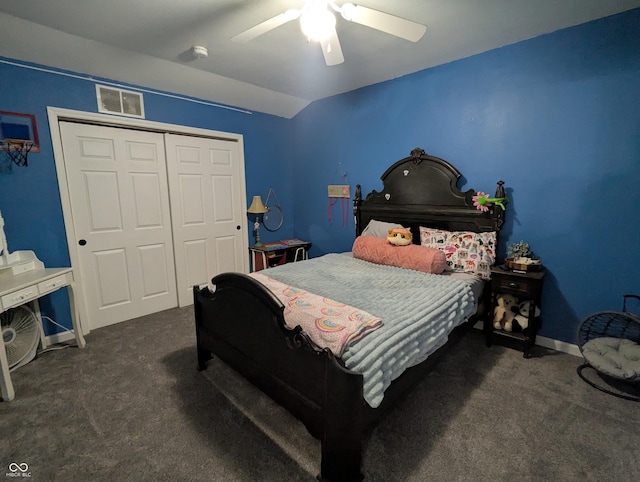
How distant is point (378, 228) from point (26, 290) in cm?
296

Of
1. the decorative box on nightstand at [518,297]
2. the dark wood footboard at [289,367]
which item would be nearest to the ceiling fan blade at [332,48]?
the dark wood footboard at [289,367]

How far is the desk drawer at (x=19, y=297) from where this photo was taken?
193 centimetres

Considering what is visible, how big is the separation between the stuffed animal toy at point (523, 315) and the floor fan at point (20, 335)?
3.94 metres

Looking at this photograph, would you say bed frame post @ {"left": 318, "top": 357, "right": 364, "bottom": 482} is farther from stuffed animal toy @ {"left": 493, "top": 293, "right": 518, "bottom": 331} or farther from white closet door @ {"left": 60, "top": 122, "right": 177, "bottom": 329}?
white closet door @ {"left": 60, "top": 122, "right": 177, "bottom": 329}

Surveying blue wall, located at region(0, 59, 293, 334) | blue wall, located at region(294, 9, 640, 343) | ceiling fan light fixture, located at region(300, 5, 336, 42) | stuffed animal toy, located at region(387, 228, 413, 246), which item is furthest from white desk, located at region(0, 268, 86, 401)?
blue wall, located at region(294, 9, 640, 343)

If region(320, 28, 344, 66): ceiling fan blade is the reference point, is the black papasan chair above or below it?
below

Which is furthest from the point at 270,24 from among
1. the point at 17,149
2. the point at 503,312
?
the point at 503,312

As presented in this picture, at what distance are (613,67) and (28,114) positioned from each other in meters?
4.47

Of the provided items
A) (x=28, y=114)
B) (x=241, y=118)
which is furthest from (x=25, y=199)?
(x=241, y=118)

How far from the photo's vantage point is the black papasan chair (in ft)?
6.17

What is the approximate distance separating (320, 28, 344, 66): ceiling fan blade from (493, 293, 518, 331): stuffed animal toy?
2.26m

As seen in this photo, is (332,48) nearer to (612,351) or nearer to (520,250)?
(520,250)

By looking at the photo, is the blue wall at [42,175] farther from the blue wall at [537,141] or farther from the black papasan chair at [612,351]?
the black papasan chair at [612,351]

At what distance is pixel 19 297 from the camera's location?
6.63 feet
